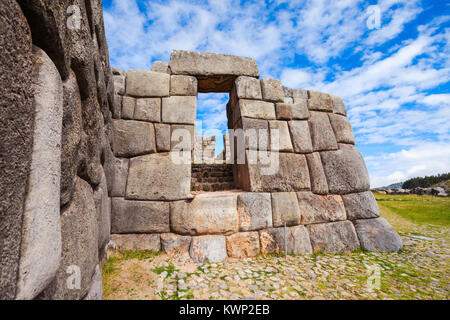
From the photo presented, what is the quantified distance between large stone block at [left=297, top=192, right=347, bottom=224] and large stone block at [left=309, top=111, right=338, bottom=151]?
962mm

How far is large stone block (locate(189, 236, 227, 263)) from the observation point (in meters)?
2.71

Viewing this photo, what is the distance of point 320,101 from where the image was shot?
4.04 m

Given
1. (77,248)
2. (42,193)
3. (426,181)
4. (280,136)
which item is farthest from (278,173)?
(426,181)

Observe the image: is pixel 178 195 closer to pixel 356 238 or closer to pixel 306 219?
pixel 306 219

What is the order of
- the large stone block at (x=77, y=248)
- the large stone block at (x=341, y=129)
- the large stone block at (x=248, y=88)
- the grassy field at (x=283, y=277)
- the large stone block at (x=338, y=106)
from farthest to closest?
the large stone block at (x=338, y=106) → the large stone block at (x=341, y=129) → the large stone block at (x=248, y=88) → the grassy field at (x=283, y=277) → the large stone block at (x=77, y=248)

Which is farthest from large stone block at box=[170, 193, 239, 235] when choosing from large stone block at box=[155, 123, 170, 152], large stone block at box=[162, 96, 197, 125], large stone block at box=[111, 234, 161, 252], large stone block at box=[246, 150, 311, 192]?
large stone block at box=[162, 96, 197, 125]

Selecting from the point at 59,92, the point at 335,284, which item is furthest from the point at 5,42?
the point at 335,284

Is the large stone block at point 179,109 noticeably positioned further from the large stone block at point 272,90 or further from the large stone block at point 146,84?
the large stone block at point 272,90

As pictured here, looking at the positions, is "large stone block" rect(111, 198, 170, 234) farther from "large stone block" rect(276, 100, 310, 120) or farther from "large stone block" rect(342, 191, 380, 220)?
"large stone block" rect(342, 191, 380, 220)

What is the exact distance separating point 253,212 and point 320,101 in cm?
279

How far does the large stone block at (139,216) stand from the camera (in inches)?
111

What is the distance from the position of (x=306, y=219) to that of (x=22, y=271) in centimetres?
343

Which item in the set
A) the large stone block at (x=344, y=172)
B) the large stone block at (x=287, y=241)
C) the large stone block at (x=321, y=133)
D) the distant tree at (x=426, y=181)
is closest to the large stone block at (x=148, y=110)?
the large stone block at (x=287, y=241)

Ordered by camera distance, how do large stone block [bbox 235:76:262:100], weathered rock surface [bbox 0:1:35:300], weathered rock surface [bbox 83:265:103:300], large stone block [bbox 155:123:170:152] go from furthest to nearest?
large stone block [bbox 235:76:262:100] < large stone block [bbox 155:123:170:152] < weathered rock surface [bbox 83:265:103:300] < weathered rock surface [bbox 0:1:35:300]
